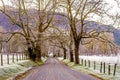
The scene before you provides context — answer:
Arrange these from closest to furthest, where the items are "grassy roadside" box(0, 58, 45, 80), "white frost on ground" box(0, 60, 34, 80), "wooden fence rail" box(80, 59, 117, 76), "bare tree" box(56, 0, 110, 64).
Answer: "grassy roadside" box(0, 58, 45, 80) < "white frost on ground" box(0, 60, 34, 80) < "wooden fence rail" box(80, 59, 117, 76) < "bare tree" box(56, 0, 110, 64)

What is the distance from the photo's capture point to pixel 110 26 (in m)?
44.6

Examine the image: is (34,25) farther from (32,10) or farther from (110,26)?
(110,26)

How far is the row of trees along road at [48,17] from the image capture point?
49312 millimetres

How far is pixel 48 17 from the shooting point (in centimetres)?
6375

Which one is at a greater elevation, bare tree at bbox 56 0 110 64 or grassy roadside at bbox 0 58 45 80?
bare tree at bbox 56 0 110 64

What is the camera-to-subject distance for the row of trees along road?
4931 cm

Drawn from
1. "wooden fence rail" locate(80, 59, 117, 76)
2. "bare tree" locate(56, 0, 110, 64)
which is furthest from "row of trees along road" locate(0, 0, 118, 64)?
"wooden fence rail" locate(80, 59, 117, 76)

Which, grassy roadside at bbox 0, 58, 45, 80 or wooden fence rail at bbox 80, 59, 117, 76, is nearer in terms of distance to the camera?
grassy roadside at bbox 0, 58, 45, 80

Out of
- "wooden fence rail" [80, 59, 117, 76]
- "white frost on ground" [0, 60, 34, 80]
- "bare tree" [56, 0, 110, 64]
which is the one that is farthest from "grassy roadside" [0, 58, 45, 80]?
"bare tree" [56, 0, 110, 64]

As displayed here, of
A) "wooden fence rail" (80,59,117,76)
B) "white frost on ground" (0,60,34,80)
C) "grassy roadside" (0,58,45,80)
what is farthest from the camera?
"wooden fence rail" (80,59,117,76)

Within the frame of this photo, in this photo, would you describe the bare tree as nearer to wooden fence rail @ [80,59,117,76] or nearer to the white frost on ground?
wooden fence rail @ [80,59,117,76]

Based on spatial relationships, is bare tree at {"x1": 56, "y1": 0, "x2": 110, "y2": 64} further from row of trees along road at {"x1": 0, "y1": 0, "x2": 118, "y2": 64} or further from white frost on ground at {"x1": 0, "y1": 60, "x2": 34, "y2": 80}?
white frost on ground at {"x1": 0, "y1": 60, "x2": 34, "y2": 80}

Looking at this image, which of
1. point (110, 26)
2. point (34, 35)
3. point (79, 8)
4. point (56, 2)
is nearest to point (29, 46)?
point (34, 35)

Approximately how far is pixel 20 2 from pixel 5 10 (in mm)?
2910
